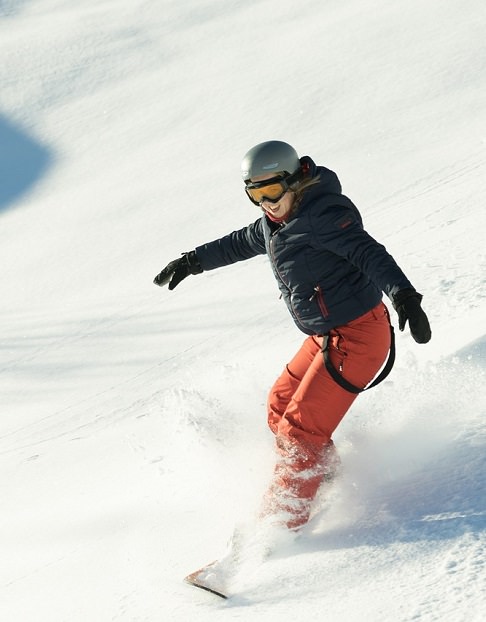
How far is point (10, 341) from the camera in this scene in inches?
346

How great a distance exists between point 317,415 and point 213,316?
13.8ft

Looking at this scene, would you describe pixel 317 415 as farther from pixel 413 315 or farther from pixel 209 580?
pixel 209 580

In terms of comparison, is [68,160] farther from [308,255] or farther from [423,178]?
[308,255]

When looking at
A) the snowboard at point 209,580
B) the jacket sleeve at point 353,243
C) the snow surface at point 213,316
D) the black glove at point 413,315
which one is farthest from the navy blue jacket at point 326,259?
the snowboard at point 209,580

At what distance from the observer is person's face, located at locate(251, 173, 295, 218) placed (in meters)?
3.61

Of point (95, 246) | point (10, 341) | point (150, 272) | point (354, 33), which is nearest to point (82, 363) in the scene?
point (10, 341)

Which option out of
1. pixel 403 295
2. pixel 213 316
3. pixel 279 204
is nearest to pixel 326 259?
pixel 279 204

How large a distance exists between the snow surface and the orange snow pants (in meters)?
0.12

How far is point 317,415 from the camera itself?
3.52m

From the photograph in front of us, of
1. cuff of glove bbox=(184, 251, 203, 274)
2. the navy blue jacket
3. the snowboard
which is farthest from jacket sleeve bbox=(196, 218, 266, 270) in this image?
the snowboard

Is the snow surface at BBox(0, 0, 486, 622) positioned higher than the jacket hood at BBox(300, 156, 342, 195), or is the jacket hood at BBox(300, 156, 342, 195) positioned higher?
the jacket hood at BBox(300, 156, 342, 195)

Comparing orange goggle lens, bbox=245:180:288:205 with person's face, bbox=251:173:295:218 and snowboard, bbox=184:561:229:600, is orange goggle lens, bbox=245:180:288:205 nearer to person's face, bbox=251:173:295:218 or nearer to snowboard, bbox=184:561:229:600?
person's face, bbox=251:173:295:218

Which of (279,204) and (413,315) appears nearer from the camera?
(413,315)

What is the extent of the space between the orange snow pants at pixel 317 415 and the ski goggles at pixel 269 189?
65 centimetres
